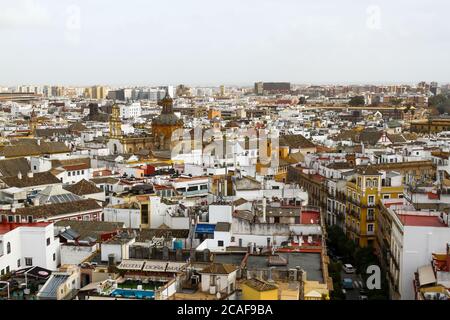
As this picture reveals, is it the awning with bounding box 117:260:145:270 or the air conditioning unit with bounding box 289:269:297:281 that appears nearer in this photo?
the air conditioning unit with bounding box 289:269:297:281

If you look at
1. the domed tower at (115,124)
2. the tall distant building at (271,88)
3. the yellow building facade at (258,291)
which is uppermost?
the tall distant building at (271,88)

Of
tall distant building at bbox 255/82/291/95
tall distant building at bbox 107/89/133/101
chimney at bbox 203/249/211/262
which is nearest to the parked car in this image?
chimney at bbox 203/249/211/262

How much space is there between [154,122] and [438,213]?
11030 millimetres

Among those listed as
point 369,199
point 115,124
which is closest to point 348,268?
point 369,199

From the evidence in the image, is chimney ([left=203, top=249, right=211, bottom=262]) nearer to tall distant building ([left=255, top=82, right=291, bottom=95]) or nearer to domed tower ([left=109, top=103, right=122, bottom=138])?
domed tower ([left=109, top=103, right=122, bottom=138])

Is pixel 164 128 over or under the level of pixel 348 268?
over

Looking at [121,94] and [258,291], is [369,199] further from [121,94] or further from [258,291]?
[121,94]

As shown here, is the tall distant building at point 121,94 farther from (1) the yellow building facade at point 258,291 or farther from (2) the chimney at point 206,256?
(1) the yellow building facade at point 258,291

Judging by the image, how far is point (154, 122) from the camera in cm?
1733

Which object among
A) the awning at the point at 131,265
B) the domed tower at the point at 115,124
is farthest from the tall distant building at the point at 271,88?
→ the awning at the point at 131,265

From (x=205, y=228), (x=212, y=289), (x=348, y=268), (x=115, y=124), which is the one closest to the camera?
(x=212, y=289)

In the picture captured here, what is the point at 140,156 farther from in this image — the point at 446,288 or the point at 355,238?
the point at 446,288

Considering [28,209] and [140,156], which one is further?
[140,156]
